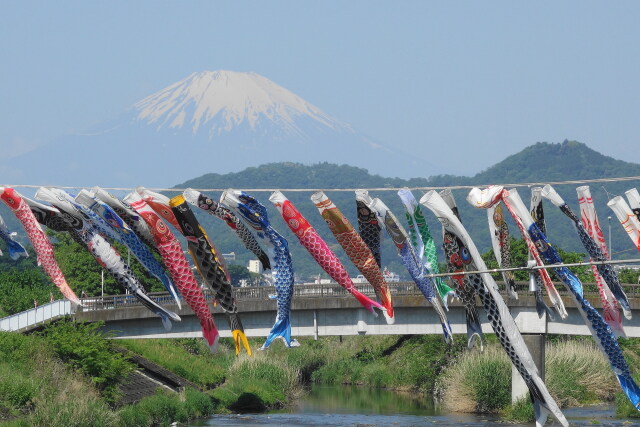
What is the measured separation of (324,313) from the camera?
60.7m

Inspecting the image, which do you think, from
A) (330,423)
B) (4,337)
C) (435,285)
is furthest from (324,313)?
(435,285)

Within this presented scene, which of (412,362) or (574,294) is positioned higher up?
(574,294)

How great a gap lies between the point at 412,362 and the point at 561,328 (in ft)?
62.3

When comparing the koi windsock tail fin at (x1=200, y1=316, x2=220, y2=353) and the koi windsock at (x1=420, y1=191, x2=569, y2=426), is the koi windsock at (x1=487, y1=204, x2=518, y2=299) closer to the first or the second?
the koi windsock at (x1=420, y1=191, x2=569, y2=426)

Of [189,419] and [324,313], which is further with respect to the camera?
[324,313]

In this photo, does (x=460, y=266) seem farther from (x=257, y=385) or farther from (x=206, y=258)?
(x=257, y=385)

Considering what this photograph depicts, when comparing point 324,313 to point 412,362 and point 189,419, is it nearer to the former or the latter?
point 189,419

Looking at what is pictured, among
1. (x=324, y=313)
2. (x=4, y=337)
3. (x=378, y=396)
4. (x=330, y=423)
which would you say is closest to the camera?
(x=4, y=337)

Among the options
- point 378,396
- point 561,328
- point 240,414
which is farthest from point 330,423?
point 378,396

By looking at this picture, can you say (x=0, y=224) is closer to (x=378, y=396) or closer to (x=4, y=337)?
(x=4, y=337)

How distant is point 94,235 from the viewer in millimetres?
39625

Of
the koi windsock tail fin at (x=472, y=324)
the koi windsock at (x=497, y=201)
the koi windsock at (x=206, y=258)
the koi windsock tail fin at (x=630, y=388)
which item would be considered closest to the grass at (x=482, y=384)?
the koi windsock tail fin at (x=472, y=324)

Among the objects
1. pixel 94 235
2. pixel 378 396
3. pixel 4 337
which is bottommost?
pixel 378 396

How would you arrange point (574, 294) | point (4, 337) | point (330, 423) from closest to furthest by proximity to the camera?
point (574, 294), point (4, 337), point (330, 423)
